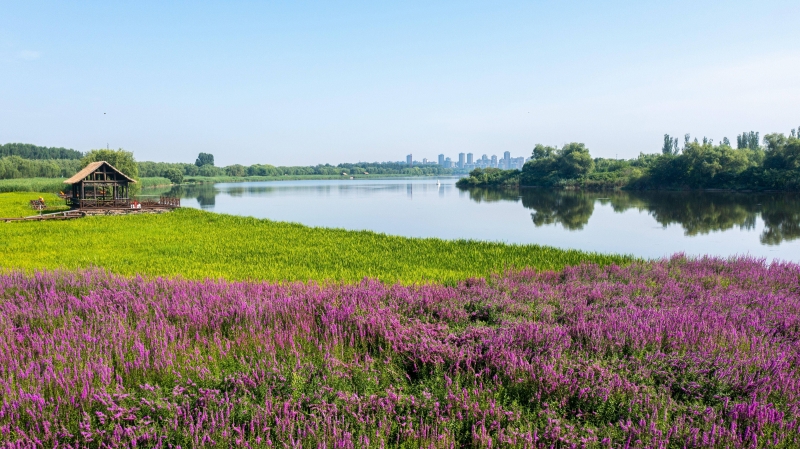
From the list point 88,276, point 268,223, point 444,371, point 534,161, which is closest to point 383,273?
point 88,276

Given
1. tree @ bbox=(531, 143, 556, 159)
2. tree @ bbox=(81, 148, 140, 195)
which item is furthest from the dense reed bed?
tree @ bbox=(531, 143, 556, 159)

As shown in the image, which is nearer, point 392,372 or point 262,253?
point 392,372

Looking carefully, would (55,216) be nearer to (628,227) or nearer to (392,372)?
(392,372)

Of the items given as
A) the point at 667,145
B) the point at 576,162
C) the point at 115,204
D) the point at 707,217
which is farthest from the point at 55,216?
the point at 667,145

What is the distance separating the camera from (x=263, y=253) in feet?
57.8

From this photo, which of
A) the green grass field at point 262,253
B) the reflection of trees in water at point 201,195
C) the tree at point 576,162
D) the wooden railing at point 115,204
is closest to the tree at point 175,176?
the reflection of trees in water at point 201,195

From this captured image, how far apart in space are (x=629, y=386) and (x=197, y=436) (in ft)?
10.0

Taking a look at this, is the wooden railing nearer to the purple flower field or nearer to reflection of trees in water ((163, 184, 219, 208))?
reflection of trees in water ((163, 184, 219, 208))

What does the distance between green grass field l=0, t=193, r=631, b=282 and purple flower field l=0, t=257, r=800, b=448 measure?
4798mm

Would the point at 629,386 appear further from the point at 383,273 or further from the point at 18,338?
the point at 383,273

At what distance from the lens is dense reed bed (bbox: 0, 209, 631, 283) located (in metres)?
13.1

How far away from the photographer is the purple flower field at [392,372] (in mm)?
2990

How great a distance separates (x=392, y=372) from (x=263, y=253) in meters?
14.7

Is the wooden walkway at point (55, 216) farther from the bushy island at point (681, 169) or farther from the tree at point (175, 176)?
the tree at point (175, 176)
